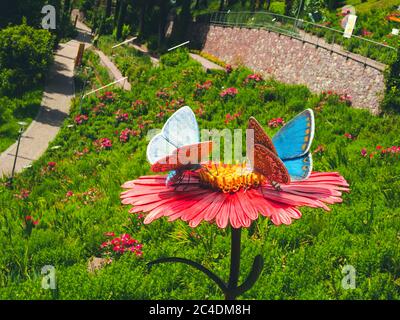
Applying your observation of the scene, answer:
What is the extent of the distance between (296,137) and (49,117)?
Answer: 23.0m

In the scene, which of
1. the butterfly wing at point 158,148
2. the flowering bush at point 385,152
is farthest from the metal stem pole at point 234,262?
the flowering bush at point 385,152

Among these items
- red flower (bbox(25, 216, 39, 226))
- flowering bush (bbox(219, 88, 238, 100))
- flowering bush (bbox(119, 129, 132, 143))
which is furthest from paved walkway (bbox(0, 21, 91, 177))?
flowering bush (bbox(219, 88, 238, 100))

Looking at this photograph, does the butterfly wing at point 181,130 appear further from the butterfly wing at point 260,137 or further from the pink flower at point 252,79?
the pink flower at point 252,79

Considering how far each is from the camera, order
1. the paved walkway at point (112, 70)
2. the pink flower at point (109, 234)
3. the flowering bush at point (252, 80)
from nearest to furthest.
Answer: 1. the pink flower at point (109, 234)
2. the flowering bush at point (252, 80)
3. the paved walkway at point (112, 70)

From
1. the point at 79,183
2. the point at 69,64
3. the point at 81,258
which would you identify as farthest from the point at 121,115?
the point at 69,64

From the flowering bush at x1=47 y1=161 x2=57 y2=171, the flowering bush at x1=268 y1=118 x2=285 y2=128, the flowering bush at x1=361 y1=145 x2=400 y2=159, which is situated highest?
the flowering bush at x1=361 y1=145 x2=400 y2=159

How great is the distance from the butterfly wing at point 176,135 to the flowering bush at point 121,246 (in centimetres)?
559

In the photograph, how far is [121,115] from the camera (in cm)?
2033

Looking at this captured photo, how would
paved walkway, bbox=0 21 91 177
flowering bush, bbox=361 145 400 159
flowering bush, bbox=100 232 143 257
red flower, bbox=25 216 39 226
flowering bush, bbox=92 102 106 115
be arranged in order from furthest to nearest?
1. flowering bush, bbox=92 102 106 115
2. paved walkway, bbox=0 21 91 177
3. flowering bush, bbox=361 145 400 159
4. red flower, bbox=25 216 39 226
5. flowering bush, bbox=100 232 143 257

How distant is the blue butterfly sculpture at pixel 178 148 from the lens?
95.1 inches

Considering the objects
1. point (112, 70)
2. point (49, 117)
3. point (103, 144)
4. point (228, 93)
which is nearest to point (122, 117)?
point (103, 144)

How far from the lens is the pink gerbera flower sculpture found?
7.66ft

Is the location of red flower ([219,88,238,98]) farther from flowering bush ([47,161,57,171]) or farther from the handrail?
flowering bush ([47,161,57,171])

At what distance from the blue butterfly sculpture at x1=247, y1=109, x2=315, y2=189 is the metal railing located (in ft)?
48.4
